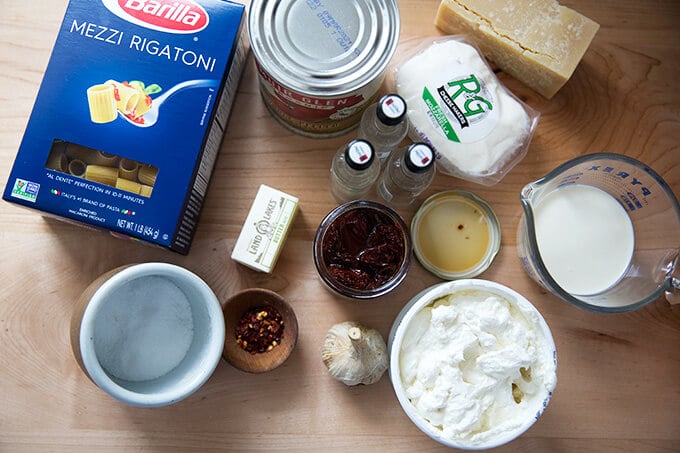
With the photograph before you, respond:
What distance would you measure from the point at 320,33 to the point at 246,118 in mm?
218

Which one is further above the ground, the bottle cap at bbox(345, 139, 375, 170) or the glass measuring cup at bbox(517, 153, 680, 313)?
the bottle cap at bbox(345, 139, 375, 170)

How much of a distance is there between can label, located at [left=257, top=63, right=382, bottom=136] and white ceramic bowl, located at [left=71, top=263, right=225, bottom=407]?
28 centimetres

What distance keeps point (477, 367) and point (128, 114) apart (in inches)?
23.7

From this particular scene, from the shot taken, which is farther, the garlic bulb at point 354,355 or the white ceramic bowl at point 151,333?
the garlic bulb at point 354,355

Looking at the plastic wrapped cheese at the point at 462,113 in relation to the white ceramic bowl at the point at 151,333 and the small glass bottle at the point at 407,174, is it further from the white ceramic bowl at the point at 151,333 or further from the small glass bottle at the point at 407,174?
the white ceramic bowl at the point at 151,333

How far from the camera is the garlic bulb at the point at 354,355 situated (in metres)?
0.81

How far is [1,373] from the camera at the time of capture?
2.85 feet

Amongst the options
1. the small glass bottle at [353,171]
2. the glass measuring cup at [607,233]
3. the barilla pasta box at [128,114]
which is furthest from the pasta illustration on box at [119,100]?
the glass measuring cup at [607,233]

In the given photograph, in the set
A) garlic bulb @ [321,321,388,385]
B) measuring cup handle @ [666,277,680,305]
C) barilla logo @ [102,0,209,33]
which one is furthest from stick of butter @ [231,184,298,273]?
measuring cup handle @ [666,277,680,305]

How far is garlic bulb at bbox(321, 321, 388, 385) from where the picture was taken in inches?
31.8

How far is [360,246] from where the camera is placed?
84cm

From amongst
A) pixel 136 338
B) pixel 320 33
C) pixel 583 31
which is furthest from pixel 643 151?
pixel 136 338

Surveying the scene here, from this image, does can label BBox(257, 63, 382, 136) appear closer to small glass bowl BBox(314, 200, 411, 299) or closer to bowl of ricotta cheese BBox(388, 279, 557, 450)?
small glass bowl BBox(314, 200, 411, 299)

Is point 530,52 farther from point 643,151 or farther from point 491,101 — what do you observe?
point 643,151
